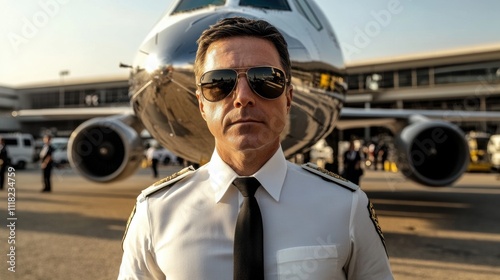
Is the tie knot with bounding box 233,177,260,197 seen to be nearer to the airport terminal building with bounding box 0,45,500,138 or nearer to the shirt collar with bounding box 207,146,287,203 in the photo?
the shirt collar with bounding box 207,146,287,203

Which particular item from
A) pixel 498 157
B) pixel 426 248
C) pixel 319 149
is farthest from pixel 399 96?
pixel 426 248

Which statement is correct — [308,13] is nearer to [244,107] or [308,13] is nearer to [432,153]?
[432,153]

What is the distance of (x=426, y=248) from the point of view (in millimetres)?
4770

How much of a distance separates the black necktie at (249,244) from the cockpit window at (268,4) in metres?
3.70

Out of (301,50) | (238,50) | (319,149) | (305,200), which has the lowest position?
(319,149)

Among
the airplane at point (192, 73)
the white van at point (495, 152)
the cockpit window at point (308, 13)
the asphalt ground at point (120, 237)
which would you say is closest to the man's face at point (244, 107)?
the airplane at point (192, 73)

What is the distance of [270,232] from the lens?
1.08 meters

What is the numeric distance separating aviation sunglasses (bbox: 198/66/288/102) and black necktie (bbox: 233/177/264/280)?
0.99ft

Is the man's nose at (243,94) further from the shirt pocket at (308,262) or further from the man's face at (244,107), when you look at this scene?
the shirt pocket at (308,262)

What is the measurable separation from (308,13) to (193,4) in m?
1.57

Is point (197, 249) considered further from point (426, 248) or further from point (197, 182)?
point (426, 248)

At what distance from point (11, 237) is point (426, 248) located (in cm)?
528

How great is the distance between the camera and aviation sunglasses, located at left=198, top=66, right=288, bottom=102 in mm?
1064

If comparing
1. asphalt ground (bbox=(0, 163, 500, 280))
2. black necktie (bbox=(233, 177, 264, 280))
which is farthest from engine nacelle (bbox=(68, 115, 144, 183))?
black necktie (bbox=(233, 177, 264, 280))
